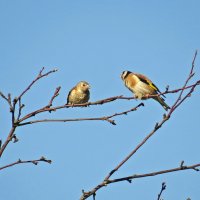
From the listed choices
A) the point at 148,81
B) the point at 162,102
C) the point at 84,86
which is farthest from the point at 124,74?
the point at 84,86

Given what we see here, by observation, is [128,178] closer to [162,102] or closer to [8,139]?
[8,139]

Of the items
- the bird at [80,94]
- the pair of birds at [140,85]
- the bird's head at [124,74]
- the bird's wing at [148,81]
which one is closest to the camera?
the pair of birds at [140,85]

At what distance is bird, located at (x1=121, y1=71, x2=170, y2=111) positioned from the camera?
933 cm

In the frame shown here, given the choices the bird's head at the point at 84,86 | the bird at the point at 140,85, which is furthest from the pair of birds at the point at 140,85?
the bird's head at the point at 84,86

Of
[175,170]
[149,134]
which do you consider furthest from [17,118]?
[175,170]

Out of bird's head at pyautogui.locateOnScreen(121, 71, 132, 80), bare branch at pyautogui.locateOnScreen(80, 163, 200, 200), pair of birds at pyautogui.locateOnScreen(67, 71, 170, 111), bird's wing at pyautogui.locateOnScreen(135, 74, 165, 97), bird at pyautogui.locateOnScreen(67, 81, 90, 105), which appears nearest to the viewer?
bare branch at pyautogui.locateOnScreen(80, 163, 200, 200)

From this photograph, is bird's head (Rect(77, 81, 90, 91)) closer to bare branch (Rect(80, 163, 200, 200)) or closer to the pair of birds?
the pair of birds

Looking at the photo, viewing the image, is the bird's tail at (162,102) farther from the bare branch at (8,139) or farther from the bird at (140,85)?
the bare branch at (8,139)

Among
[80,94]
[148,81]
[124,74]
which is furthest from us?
[80,94]

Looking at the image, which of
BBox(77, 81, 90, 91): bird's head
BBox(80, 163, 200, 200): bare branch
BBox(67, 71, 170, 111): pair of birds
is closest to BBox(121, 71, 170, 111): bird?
BBox(67, 71, 170, 111): pair of birds

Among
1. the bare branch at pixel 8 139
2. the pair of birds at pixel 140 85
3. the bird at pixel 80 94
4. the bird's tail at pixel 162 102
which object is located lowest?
the bare branch at pixel 8 139

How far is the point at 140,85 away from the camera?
369 inches

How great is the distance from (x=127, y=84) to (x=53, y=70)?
20.2 ft

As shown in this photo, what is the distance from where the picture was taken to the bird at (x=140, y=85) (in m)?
9.33
